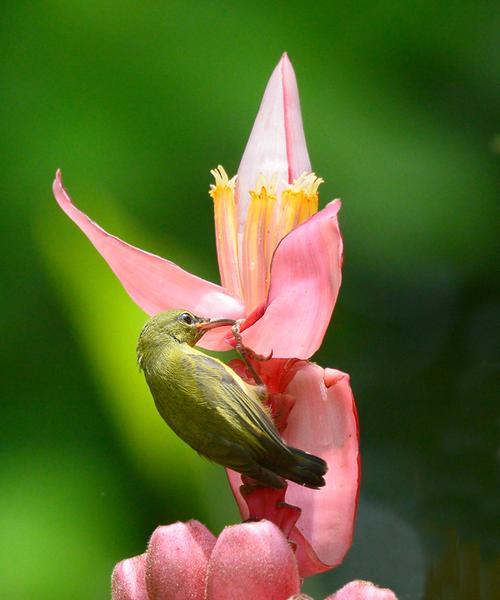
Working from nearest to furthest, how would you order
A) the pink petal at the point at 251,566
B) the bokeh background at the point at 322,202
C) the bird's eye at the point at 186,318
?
the pink petal at the point at 251,566 < the bird's eye at the point at 186,318 < the bokeh background at the point at 322,202

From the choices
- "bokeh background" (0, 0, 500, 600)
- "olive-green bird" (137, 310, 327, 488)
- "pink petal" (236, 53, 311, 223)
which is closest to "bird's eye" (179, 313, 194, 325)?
"olive-green bird" (137, 310, 327, 488)

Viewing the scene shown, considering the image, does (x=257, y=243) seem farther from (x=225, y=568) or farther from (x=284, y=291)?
(x=225, y=568)

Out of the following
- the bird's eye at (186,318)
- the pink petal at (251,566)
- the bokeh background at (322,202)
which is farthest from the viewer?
the bokeh background at (322,202)

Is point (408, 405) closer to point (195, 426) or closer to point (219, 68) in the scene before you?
point (219, 68)

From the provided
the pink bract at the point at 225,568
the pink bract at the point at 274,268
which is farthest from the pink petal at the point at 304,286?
the pink bract at the point at 225,568

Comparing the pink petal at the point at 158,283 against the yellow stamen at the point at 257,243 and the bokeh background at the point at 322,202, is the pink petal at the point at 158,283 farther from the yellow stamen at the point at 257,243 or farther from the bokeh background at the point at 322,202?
the bokeh background at the point at 322,202

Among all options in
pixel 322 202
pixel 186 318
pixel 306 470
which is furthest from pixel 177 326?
pixel 322 202

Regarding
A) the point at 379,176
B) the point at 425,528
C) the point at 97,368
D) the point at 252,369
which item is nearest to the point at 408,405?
the point at 425,528
